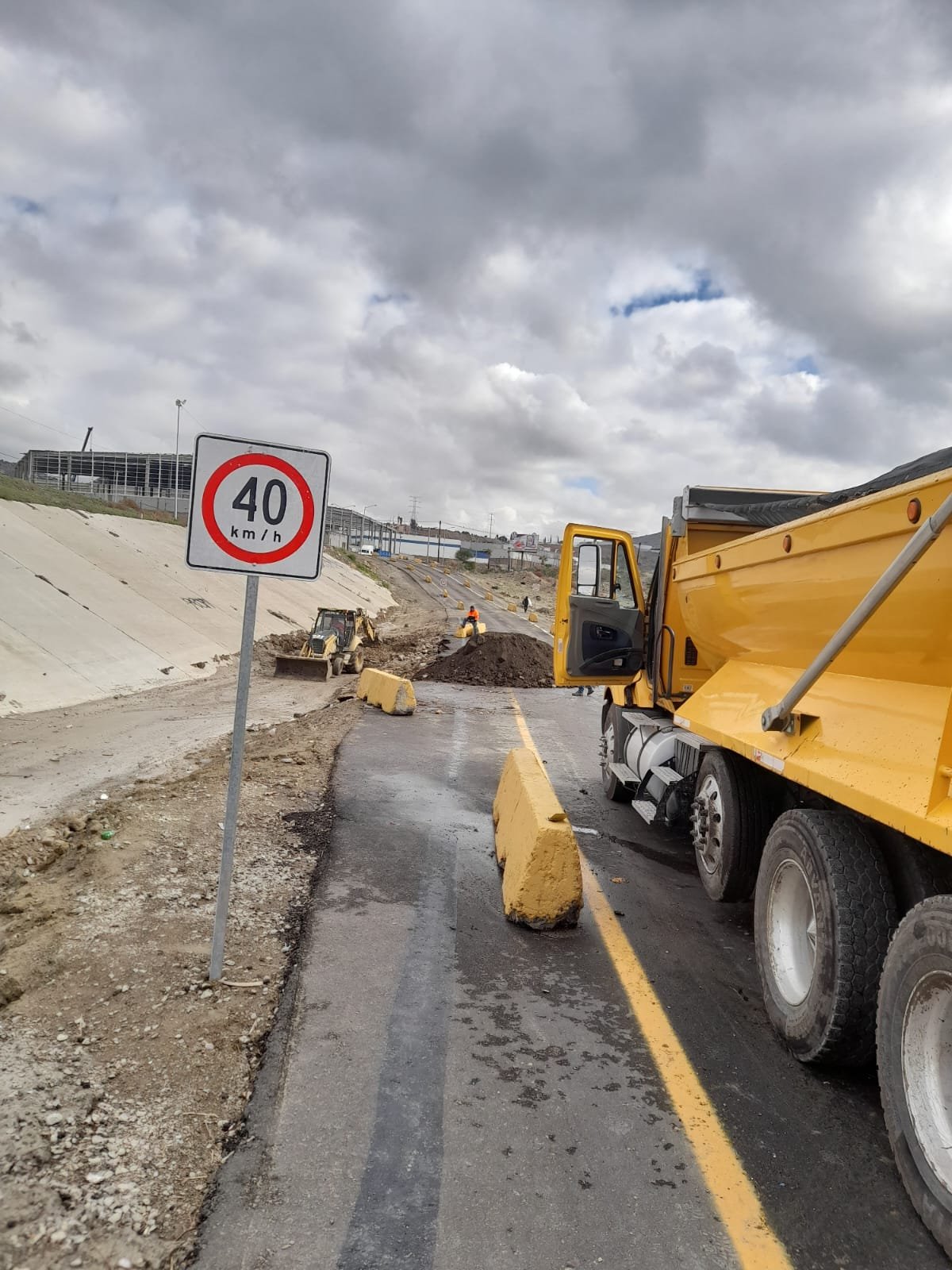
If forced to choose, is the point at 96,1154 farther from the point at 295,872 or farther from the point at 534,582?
the point at 534,582

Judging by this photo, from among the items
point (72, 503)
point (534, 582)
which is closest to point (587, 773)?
point (72, 503)

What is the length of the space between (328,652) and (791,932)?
15.2 meters

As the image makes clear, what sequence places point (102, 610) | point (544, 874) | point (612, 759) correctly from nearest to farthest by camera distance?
1. point (544, 874)
2. point (612, 759)
3. point (102, 610)

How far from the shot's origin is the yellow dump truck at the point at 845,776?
9.30 feet

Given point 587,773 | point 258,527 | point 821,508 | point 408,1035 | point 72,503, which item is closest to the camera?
point 408,1035

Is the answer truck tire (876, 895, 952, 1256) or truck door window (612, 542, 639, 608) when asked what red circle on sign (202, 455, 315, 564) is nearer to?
truck tire (876, 895, 952, 1256)

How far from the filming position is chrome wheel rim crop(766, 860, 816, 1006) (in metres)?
3.94

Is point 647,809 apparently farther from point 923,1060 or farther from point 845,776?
point 923,1060

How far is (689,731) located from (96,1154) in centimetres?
459

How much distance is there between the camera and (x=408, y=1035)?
3795 millimetres

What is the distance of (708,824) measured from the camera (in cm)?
567

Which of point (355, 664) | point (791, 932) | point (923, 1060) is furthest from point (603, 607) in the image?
point (355, 664)

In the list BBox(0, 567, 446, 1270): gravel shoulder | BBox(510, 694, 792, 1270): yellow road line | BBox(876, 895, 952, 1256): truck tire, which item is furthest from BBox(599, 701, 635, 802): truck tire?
BBox(876, 895, 952, 1256): truck tire

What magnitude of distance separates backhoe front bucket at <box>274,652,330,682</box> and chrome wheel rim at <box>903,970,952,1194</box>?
1566cm
